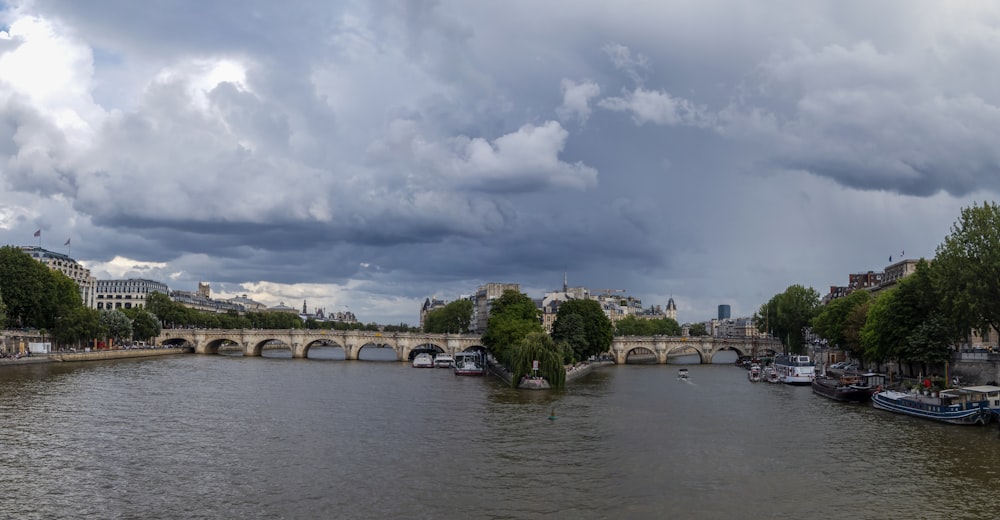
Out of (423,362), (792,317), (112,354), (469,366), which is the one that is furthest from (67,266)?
(792,317)

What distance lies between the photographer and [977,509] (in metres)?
27.8

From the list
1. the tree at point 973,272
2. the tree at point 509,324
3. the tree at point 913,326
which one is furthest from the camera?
the tree at point 509,324

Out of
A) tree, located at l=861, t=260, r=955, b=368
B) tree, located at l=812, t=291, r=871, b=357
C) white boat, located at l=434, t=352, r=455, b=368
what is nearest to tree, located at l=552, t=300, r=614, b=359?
white boat, located at l=434, t=352, r=455, b=368

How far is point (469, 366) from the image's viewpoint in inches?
3706

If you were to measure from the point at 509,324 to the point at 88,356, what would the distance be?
5399cm

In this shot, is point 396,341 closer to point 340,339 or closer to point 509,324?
point 340,339

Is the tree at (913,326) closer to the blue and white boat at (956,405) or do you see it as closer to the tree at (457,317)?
the blue and white boat at (956,405)

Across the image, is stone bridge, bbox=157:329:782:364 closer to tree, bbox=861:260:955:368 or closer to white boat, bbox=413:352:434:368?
white boat, bbox=413:352:434:368

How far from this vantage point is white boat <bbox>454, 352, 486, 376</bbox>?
3649 inches

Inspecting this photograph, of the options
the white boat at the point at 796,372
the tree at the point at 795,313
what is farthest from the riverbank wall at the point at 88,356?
the tree at the point at 795,313

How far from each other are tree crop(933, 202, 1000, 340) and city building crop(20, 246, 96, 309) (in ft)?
507

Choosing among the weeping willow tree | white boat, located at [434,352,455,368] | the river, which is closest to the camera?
the river

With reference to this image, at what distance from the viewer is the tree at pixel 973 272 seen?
54781mm

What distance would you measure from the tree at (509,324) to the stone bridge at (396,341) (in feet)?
72.1
